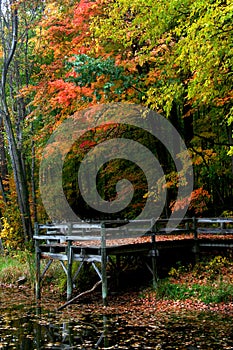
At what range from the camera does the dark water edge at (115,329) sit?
29.2 ft

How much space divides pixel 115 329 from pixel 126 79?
7.80 m

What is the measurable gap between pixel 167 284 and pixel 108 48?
8.59 metres

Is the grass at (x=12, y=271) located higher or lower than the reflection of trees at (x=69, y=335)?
higher

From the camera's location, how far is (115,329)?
10023 mm

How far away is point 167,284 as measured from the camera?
13.5 meters

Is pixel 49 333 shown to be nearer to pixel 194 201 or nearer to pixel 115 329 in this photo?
pixel 115 329

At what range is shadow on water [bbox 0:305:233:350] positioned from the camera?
29.0 ft

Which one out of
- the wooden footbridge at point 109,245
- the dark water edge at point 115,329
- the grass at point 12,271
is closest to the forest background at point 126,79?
the wooden footbridge at point 109,245

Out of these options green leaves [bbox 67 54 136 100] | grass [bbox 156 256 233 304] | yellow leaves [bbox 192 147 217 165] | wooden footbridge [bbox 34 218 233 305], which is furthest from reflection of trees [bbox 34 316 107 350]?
yellow leaves [bbox 192 147 217 165]

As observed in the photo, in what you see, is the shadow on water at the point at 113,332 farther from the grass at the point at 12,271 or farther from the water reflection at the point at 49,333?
the grass at the point at 12,271

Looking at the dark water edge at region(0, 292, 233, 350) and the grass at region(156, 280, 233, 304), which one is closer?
the dark water edge at region(0, 292, 233, 350)

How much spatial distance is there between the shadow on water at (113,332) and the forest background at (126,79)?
16.0 feet

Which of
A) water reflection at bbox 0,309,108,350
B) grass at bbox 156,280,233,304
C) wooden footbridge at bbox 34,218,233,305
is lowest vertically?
water reflection at bbox 0,309,108,350

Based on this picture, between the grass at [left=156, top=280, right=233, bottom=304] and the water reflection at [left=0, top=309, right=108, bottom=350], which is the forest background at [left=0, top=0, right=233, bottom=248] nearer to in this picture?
the grass at [left=156, top=280, right=233, bottom=304]
